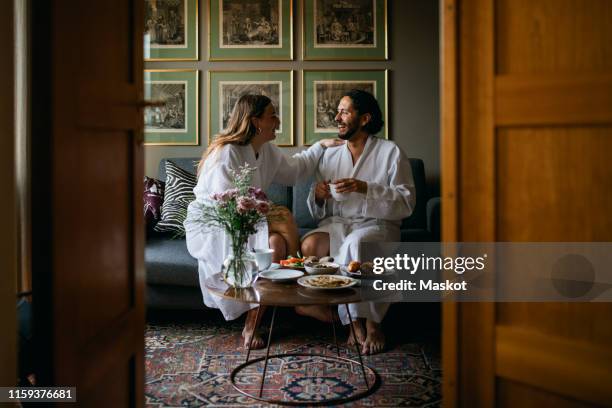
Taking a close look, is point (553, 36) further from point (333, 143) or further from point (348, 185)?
point (333, 143)

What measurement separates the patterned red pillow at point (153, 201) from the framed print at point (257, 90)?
760 mm

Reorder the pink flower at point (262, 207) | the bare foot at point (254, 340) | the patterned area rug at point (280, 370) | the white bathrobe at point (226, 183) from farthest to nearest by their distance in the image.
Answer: the white bathrobe at point (226, 183), the bare foot at point (254, 340), the pink flower at point (262, 207), the patterned area rug at point (280, 370)

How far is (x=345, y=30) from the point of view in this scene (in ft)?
13.5

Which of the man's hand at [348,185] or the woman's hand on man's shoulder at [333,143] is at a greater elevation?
the woman's hand on man's shoulder at [333,143]

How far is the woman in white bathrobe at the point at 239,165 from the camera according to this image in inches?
120

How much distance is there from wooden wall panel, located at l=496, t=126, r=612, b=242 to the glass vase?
1345mm

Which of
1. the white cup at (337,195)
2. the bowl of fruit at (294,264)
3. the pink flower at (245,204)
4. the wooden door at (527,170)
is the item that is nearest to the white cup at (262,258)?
the bowl of fruit at (294,264)

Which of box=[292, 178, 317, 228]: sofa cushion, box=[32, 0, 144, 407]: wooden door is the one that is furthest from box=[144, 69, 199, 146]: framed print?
box=[32, 0, 144, 407]: wooden door

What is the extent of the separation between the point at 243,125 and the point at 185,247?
2.65 feet

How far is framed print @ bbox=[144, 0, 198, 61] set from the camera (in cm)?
417

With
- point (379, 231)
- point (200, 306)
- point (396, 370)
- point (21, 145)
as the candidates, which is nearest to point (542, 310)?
point (396, 370)

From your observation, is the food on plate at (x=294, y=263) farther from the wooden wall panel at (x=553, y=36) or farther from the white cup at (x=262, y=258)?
the wooden wall panel at (x=553, y=36)

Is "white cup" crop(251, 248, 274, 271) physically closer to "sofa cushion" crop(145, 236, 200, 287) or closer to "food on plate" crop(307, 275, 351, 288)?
"food on plate" crop(307, 275, 351, 288)

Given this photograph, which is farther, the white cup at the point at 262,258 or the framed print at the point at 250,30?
the framed print at the point at 250,30
